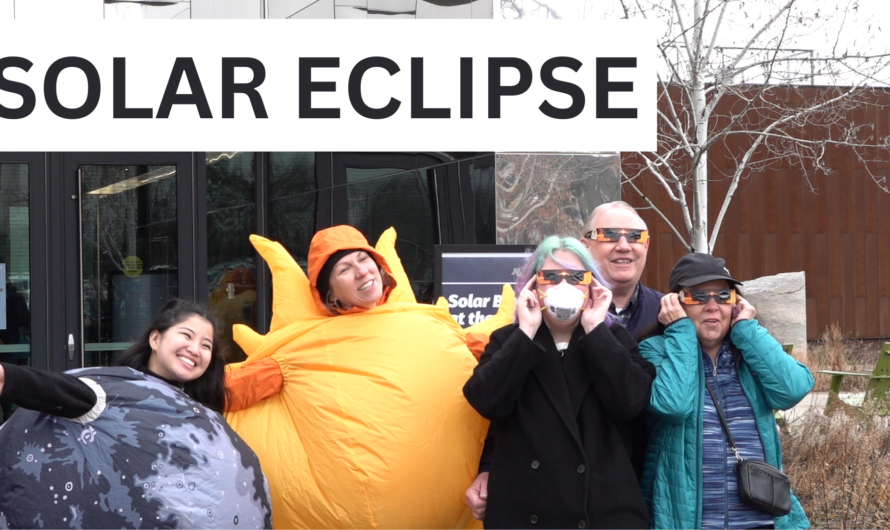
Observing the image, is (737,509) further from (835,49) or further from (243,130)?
(835,49)

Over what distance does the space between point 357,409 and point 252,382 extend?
41 cm

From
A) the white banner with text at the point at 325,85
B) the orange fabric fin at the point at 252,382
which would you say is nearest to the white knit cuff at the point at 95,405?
the orange fabric fin at the point at 252,382

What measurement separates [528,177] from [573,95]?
228 cm

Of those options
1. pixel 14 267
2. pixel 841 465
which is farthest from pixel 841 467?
pixel 14 267

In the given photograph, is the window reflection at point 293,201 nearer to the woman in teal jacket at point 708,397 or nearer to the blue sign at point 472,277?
the blue sign at point 472,277

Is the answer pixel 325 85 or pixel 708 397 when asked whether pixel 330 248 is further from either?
pixel 708 397

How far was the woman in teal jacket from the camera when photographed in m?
2.96

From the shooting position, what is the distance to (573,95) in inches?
164

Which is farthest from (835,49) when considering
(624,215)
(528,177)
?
(624,215)

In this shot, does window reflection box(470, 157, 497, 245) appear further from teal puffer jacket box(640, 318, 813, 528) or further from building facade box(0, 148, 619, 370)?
teal puffer jacket box(640, 318, 813, 528)

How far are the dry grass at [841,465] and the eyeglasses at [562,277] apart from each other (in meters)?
3.02

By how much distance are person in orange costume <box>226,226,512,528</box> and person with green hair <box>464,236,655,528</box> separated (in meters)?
0.33

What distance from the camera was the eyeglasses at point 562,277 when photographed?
3.02 meters

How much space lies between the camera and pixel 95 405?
9.03ft
